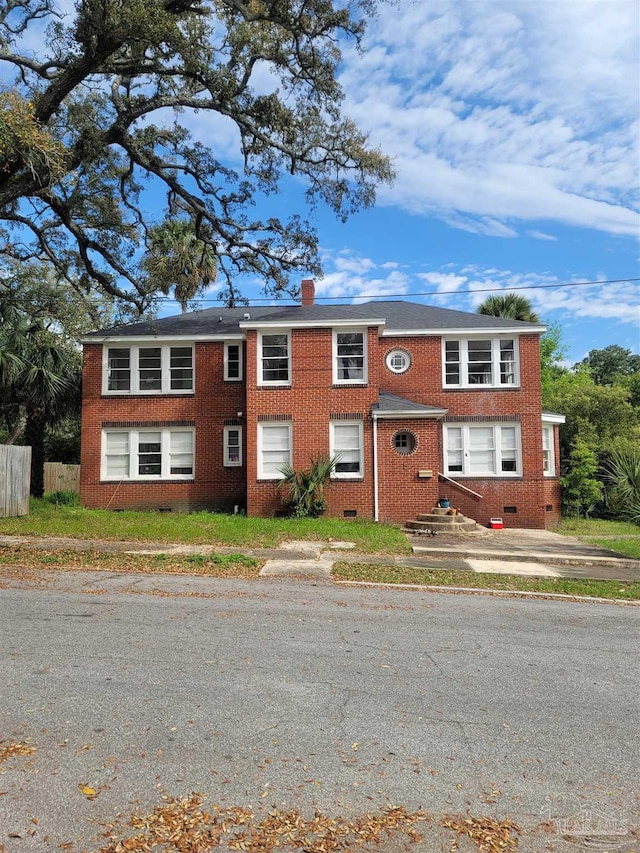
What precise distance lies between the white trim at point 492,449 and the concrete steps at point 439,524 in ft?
8.36

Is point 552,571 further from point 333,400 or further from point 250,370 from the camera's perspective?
point 250,370

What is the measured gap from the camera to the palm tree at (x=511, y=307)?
2839 centimetres

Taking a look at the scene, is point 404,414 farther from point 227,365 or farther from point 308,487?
point 227,365

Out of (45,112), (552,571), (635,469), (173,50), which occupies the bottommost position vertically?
(552,571)

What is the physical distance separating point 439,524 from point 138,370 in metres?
11.4

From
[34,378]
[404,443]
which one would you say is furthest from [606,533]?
[34,378]

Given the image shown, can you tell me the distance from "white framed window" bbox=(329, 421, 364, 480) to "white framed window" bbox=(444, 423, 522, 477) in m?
3.36

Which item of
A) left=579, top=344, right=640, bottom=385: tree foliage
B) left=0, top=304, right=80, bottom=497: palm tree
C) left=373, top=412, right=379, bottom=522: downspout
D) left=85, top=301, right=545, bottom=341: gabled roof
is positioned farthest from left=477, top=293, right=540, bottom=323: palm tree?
left=579, top=344, right=640, bottom=385: tree foliage

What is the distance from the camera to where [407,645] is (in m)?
6.30

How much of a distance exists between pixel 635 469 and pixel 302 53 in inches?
542

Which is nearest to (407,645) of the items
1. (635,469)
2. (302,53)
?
(635,469)

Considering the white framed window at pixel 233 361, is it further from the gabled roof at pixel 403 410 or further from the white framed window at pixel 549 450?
the white framed window at pixel 549 450

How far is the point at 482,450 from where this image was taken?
20438 millimetres

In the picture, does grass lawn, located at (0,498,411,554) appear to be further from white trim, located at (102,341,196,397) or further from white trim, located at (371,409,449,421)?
white trim, located at (102,341,196,397)
